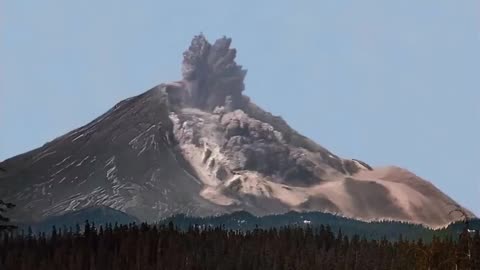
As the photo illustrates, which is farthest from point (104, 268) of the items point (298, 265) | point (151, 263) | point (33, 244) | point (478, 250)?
point (478, 250)

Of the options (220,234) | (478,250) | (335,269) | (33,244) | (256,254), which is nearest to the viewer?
(478,250)

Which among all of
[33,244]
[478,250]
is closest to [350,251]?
[478,250]

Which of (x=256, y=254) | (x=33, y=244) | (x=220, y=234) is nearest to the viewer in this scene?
(x=256, y=254)

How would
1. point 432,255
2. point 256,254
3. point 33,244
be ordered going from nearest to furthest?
1. point 432,255
2. point 256,254
3. point 33,244

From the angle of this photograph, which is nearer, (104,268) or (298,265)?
(298,265)

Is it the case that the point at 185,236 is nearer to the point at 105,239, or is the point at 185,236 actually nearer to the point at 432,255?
the point at 105,239

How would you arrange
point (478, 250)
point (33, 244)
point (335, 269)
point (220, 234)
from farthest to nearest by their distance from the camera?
point (220, 234)
point (33, 244)
point (335, 269)
point (478, 250)

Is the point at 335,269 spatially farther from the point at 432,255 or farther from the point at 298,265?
the point at 432,255
